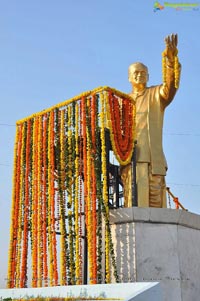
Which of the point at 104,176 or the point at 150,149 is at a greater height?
the point at 150,149

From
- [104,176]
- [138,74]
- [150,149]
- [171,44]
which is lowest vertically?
[104,176]

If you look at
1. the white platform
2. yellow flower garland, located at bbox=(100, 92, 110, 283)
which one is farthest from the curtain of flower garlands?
the white platform

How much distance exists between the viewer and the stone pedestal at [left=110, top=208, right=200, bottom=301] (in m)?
10.5

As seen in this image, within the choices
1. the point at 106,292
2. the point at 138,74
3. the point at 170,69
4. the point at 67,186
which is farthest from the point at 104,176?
the point at 106,292

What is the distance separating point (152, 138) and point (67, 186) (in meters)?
2.62

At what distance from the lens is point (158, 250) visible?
10.8 meters

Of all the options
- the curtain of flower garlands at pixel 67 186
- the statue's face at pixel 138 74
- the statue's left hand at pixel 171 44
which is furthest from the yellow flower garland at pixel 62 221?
the statue's left hand at pixel 171 44

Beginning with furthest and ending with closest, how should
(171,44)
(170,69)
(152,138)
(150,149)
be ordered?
(152,138) → (150,149) → (170,69) → (171,44)

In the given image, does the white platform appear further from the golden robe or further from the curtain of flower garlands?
the golden robe

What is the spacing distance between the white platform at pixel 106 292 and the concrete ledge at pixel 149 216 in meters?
2.69

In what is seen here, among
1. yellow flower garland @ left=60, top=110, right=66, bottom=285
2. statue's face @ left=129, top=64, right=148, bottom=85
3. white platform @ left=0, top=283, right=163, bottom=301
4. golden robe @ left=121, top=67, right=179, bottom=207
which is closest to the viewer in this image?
white platform @ left=0, top=283, right=163, bottom=301

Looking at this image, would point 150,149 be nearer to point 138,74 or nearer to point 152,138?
point 152,138

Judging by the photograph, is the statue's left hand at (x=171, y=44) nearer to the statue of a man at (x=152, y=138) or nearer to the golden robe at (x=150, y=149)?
the statue of a man at (x=152, y=138)

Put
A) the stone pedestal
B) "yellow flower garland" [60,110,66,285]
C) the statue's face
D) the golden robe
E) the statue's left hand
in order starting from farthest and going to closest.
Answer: the statue's face, the golden robe, the statue's left hand, "yellow flower garland" [60,110,66,285], the stone pedestal
